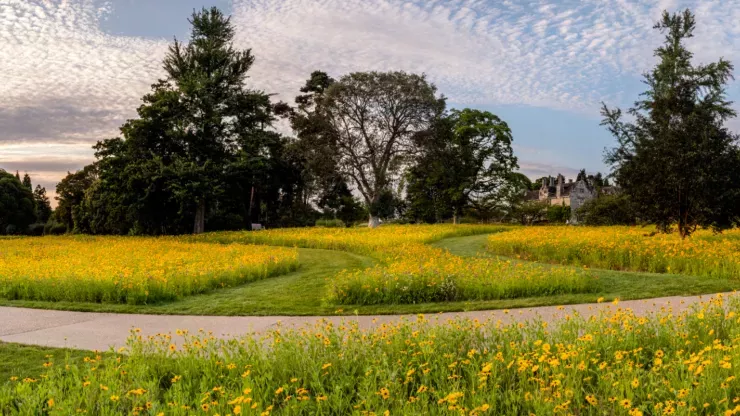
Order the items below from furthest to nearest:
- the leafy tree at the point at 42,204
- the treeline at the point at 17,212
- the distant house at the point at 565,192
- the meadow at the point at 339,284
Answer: the distant house at the point at 565,192
the leafy tree at the point at 42,204
the treeline at the point at 17,212
the meadow at the point at 339,284

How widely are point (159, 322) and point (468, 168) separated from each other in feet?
118

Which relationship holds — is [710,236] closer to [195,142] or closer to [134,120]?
[195,142]

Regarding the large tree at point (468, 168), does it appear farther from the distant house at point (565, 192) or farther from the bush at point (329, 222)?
the distant house at point (565, 192)

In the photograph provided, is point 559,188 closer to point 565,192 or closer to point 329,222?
point 565,192

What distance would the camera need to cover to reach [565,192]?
8700 centimetres

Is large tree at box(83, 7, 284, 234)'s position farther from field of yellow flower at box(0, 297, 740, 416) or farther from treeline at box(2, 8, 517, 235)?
field of yellow flower at box(0, 297, 740, 416)

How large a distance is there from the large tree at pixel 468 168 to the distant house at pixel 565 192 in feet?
138

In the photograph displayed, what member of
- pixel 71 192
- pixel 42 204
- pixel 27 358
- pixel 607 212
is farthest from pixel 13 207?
pixel 607 212

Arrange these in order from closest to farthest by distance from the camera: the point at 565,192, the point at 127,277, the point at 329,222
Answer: the point at 127,277 < the point at 329,222 < the point at 565,192

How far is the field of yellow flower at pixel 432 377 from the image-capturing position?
149 inches

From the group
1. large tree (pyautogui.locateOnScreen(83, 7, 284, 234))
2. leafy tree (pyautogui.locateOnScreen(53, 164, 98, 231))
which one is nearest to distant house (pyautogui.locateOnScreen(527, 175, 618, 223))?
large tree (pyautogui.locateOnScreen(83, 7, 284, 234))

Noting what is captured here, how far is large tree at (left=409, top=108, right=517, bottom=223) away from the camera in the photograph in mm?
40375

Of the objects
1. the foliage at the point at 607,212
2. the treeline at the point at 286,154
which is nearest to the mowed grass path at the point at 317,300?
the treeline at the point at 286,154

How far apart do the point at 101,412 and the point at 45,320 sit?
5032 mm
